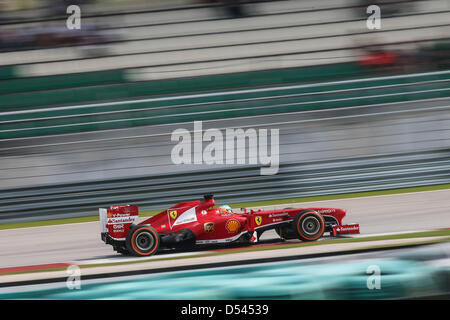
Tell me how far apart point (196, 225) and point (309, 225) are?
58.0 inches

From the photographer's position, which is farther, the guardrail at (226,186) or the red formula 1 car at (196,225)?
the guardrail at (226,186)

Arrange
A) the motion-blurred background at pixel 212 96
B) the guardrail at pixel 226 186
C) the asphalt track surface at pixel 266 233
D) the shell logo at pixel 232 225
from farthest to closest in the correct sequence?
1. the motion-blurred background at pixel 212 96
2. the guardrail at pixel 226 186
3. the asphalt track surface at pixel 266 233
4. the shell logo at pixel 232 225

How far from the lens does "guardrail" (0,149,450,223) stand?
11.8 metres

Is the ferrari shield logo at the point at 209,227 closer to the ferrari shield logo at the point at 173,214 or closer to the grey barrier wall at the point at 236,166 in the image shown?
the ferrari shield logo at the point at 173,214

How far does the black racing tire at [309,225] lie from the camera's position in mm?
7438

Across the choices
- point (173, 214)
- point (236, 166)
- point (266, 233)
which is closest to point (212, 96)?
point (236, 166)

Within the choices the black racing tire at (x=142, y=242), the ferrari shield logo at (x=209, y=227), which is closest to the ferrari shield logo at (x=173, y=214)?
the black racing tire at (x=142, y=242)

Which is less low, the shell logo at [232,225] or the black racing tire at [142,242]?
the shell logo at [232,225]

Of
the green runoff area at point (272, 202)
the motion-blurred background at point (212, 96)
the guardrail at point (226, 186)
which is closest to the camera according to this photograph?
the green runoff area at point (272, 202)

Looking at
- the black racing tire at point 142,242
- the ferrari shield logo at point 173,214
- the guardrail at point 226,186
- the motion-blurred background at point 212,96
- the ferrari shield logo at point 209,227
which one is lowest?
the black racing tire at point 142,242

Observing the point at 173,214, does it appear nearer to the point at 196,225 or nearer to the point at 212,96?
the point at 196,225
